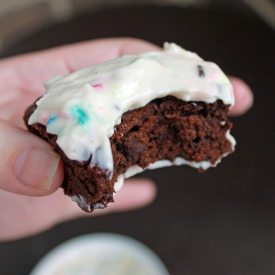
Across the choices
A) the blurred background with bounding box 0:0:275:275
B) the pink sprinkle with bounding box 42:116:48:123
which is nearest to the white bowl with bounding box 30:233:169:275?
the blurred background with bounding box 0:0:275:275

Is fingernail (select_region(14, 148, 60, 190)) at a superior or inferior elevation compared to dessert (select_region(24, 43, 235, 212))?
inferior

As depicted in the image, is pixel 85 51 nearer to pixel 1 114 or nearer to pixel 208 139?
pixel 1 114

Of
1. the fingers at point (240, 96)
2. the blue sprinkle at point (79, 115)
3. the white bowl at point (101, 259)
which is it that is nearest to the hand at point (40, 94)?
the fingers at point (240, 96)

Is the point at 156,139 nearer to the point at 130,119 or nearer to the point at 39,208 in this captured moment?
the point at 130,119

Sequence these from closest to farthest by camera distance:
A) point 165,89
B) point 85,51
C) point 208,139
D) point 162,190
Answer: point 165,89, point 208,139, point 85,51, point 162,190

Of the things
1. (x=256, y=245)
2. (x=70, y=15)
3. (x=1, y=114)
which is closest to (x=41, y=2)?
(x=70, y=15)

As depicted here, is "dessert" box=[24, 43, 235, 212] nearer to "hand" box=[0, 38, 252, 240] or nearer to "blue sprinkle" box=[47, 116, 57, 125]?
"blue sprinkle" box=[47, 116, 57, 125]

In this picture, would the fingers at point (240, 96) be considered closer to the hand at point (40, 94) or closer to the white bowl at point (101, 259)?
the hand at point (40, 94)
